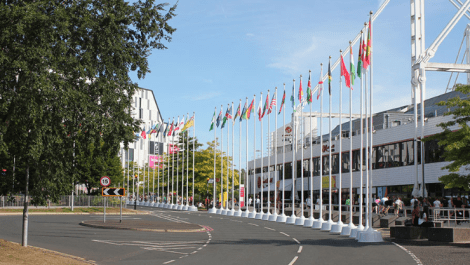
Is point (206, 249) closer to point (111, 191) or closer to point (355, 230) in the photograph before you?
point (355, 230)

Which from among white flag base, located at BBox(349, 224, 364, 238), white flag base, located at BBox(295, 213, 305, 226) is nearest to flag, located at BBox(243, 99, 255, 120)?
white flag base, located at BBox(295, 213, 305, 226)

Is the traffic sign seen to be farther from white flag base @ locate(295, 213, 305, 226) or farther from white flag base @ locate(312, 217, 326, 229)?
white flag base @ locate(295, 213, 305, 226)

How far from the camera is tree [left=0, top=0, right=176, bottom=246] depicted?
13461mm

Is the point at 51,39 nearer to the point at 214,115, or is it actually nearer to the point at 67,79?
the point at 67,79

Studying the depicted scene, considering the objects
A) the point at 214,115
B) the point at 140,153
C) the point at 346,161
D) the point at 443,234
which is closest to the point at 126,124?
the point at 443,234

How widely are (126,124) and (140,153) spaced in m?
119

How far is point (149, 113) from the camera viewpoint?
454ft

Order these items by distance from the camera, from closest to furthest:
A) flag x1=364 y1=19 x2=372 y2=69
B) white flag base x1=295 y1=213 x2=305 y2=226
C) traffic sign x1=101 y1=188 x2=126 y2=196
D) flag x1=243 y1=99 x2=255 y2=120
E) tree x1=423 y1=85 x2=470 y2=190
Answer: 1. flag x1=364 y1=19 x2=372 y2=69
2. tree x1=423 y1=85 x2=470 y2=190
3. traffic sign x1=101 y1=188 x2=126 y2=196
4. white flag base x1=295 y1=213 x2=305 y2=226
5. flag x1=243 y1=99 x2=255 y2=120

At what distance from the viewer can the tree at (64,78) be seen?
530 inches

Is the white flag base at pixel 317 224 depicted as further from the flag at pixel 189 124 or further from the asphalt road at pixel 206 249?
the flag at pixel 189 124

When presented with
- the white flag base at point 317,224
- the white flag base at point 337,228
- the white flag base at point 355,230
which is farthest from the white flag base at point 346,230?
the white flag base at point 317,224

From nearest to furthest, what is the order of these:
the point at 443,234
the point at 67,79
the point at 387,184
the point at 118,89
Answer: the point at 67,79 → the point at 118,89 → the point at 443,234 → the point at 387,184

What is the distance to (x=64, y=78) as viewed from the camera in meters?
15.1

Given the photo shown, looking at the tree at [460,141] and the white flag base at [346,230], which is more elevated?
the tree at [460,141]
